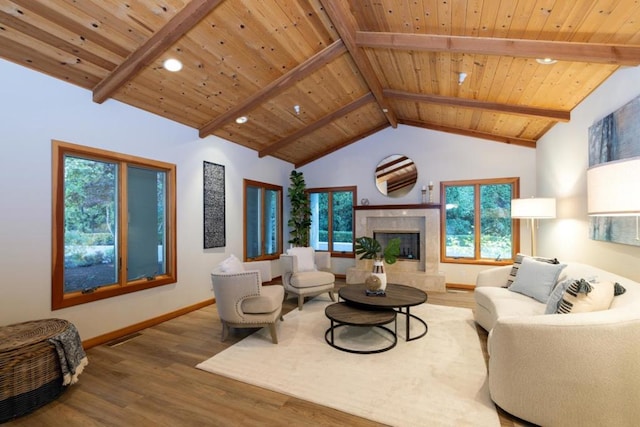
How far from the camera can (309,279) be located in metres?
4.27

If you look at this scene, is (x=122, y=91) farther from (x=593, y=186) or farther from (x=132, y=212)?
(x=593, y=186)

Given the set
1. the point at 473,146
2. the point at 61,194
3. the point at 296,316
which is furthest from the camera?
the point at 473,146

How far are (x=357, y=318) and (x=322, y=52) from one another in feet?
10.1

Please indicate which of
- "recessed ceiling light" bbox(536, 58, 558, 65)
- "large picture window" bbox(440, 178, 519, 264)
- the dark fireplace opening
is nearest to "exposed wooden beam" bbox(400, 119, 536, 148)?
"large picture window" bbox(440, 178, 519, 264)

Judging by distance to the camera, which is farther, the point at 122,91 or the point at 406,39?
the point at 122,91

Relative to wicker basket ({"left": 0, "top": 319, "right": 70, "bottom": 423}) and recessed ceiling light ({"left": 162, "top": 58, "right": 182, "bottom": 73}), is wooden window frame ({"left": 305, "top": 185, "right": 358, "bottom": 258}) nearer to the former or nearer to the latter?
recessed ceiling light ({"left": 162, "top": 58, "right": 182, "bottom": 73})

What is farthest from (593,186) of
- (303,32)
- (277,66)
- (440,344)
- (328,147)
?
(328,147)

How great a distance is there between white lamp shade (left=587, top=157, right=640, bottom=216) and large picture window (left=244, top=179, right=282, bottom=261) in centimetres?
484

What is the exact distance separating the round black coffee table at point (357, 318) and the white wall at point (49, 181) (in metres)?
2.39

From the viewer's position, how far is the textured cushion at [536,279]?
→ 286 cm

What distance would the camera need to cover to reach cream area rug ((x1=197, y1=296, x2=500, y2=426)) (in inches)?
78.4

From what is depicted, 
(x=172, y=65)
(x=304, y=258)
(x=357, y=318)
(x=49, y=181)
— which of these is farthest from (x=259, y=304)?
(x=172, y=65)

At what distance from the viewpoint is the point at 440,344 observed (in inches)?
118

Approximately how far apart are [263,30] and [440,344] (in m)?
3.72
